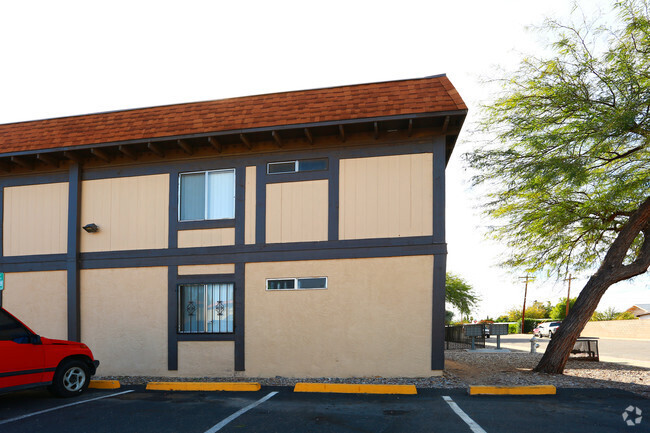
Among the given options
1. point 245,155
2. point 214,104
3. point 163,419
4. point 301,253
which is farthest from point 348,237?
point 163,419

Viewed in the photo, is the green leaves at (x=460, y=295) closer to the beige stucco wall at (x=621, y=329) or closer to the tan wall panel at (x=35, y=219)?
the beige stucco wall at (x=621, y=329)

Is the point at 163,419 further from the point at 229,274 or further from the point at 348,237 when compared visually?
the point at 348,237

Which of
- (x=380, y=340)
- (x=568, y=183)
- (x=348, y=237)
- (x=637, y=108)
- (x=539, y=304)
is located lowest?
(x=539, y=304)

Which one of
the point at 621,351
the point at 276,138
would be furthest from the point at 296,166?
the point at 621,351

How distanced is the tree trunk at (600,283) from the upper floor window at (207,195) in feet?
26.6

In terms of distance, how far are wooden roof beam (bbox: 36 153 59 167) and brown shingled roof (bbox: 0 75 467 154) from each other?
26 cm

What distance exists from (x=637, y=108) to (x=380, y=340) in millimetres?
7152

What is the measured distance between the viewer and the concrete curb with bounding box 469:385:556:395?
862cm

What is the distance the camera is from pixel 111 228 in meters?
12.1

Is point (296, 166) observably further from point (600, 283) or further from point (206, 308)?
point (600, 283)

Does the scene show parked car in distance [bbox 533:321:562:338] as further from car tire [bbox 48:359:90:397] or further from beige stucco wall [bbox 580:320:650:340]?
car tire [bbox 48:359:90:397]

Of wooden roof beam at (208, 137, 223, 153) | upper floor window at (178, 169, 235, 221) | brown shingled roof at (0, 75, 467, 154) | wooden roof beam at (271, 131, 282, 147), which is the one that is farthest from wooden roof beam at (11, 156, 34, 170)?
wooden roof beam at (271, 131, 282, 147)

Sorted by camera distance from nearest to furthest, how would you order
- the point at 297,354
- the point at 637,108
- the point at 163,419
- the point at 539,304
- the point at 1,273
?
the point at 163,419 → the point at 637,108 → the point at 297,354 → the point at 1,273 → the point at 539,304

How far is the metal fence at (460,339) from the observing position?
18373 millimetres
